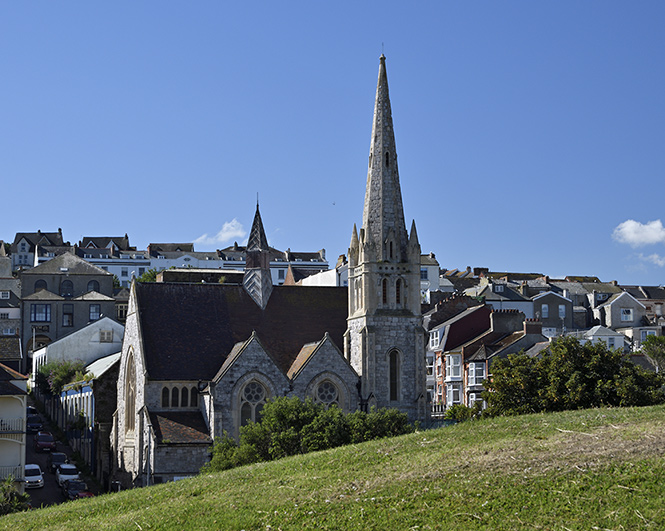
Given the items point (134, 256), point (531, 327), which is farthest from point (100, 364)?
point (134, 256)

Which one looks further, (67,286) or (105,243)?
(105,243)

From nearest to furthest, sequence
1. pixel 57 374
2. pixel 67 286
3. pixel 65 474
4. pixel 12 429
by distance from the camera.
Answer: pixel 12 429 < pixel 65 474 < pixel 57 374 < pixel 67 286

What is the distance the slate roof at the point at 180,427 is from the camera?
5053 cm

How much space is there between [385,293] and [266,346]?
7.50 metres

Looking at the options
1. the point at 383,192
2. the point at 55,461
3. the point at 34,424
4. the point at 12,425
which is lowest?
the point at 55,461

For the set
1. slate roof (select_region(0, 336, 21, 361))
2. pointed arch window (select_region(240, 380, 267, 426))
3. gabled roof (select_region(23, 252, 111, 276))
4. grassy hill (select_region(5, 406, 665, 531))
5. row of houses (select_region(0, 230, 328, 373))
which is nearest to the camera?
grassy hill (select_region(5, 406, 665, 531))

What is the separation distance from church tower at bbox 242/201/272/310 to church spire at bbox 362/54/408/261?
6.94 metres

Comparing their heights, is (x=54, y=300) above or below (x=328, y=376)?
above

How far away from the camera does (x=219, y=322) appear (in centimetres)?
5678

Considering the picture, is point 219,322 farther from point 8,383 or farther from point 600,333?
point 600,333

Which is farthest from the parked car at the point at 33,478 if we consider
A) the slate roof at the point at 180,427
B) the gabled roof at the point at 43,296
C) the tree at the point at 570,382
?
the gabled roof at the point at 43,296

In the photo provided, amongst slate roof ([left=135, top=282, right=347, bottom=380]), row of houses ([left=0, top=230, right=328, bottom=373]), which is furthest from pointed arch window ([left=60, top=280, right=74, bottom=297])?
slate roof ([left=135, top=282, right=347, bottom=380])

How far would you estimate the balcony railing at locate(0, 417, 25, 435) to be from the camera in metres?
49.6

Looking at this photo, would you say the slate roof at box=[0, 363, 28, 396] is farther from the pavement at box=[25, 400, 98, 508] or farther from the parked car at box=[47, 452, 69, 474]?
the parked car at box=[47, 452, 69, 474]
